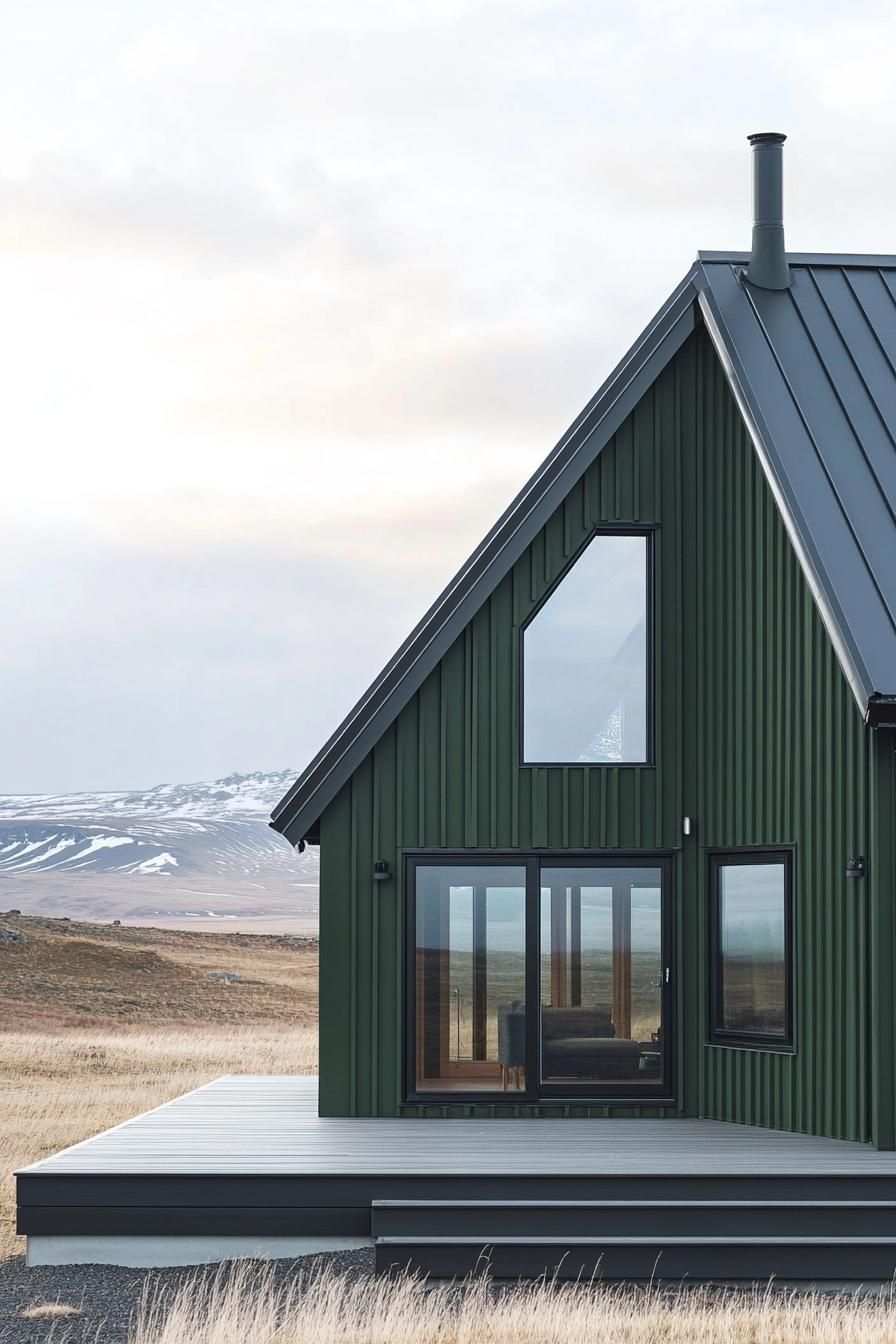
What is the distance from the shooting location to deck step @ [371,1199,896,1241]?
871 cm

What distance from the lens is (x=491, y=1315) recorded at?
310 inches

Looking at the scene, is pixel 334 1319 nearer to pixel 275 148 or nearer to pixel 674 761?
pixel 674 761

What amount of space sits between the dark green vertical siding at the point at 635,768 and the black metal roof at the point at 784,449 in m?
A: 0.20

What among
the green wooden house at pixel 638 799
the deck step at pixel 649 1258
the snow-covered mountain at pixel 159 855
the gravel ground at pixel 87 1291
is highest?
the snow-covered mountain at pixel 159 855

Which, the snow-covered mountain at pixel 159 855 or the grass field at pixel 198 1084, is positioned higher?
the snow-covered mountain at pixel 159 855

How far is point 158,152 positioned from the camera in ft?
110

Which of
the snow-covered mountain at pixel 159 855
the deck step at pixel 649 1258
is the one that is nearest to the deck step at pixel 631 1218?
the deck step at pixel 649 1258

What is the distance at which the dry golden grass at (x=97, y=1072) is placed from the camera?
1622 centimetres

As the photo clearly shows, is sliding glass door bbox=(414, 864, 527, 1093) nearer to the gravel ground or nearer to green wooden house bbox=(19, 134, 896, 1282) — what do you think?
green wooden house bbox=(19, 134, 896, 1282)

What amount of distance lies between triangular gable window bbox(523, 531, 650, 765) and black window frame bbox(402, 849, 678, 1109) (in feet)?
2.17

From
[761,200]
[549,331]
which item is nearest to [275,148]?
[549,331]

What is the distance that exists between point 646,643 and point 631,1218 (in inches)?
168

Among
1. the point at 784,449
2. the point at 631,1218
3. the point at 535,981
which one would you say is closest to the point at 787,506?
the point at 784,449

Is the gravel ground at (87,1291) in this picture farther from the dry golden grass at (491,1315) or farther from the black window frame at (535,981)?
the black window frame at (535,981)
